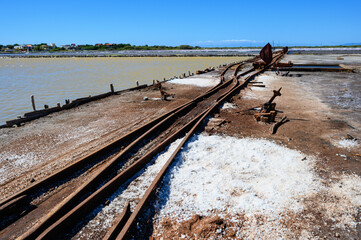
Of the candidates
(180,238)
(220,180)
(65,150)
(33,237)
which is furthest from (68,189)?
(220,180)

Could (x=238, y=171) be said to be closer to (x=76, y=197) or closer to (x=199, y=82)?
(x=76, y=197)

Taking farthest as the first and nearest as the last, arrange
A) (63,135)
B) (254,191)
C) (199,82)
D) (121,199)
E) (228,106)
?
(199,82)
(228,106)
(63,135)
(254,191)
(121,199)

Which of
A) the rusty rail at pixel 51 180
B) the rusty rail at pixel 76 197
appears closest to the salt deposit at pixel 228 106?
the rusty rail at pixel 76 197

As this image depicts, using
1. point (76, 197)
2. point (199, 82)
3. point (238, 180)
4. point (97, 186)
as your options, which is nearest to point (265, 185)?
point (238, 180)

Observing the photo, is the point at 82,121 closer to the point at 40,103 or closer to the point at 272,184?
the point at 272,184

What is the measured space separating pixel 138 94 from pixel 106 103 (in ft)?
9.80

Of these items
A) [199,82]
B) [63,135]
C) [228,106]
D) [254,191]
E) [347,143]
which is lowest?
[254,191]

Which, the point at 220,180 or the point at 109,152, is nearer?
the point at 220,180

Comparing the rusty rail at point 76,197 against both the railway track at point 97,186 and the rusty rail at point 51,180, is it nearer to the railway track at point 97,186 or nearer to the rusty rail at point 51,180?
the railway track at point 97,186

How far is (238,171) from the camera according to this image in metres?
5.91

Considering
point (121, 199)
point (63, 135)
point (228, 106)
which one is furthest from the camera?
point (228, 106)

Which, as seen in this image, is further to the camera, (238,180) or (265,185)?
(238,180)

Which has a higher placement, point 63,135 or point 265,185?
point 63,135

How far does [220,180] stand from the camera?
5531mm
